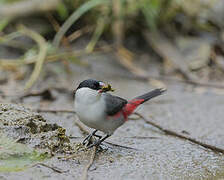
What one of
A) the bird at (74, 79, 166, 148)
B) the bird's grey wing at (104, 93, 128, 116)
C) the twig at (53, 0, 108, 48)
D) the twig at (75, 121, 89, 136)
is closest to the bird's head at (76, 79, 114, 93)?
the bird at (74, 79, 166, 148)

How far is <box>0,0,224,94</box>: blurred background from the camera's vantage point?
5299 mm

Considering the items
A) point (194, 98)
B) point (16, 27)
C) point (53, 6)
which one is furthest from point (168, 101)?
point (16, 27)

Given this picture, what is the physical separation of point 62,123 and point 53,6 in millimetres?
2461

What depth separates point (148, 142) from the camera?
128 inches

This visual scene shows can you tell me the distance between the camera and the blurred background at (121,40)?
530cm

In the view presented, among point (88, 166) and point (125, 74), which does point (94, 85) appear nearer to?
point (88, 166)

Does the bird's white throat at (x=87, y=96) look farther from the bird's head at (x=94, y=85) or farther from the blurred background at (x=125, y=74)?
the blurred background at (x=125, y=74)

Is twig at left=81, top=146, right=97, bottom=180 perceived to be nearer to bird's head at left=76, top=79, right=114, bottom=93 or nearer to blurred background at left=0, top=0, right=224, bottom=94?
bird's head at left=76, top=79, right=114, bottom=93

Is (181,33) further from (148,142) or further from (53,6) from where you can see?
(148,142)

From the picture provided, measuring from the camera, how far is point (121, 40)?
228 inches

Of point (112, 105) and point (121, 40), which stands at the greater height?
point (121, 40)

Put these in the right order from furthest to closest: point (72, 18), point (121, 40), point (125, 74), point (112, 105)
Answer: point (121, 40) < point (125, 74) < point (72, 18) < point (112, 105)

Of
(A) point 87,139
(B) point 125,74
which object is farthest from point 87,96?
(B) point 125,74

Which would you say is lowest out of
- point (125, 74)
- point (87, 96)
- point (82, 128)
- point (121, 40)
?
point (82, 128)
